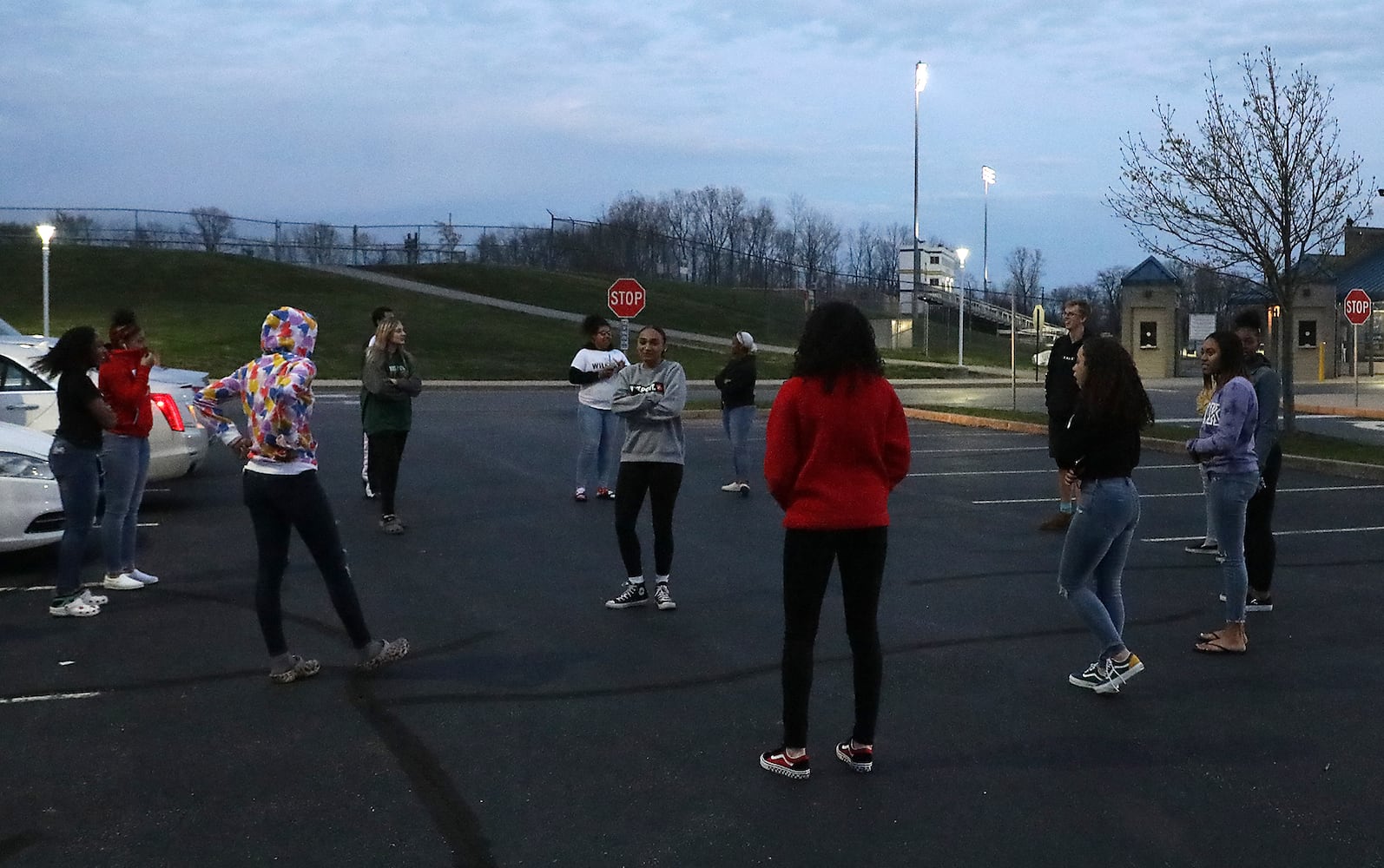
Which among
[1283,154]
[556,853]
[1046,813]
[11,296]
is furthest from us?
[11,296]

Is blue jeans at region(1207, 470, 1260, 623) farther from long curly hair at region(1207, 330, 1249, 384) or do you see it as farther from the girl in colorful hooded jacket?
the girl in colorful hooded jacket

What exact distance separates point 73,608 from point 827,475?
501cm

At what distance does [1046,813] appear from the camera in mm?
4660

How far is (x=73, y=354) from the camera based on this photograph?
7672 millimetres

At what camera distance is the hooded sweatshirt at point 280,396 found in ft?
19.8

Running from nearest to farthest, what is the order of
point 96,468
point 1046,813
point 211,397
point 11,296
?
1. point 1046,813
2. point 211,397
3. point 96,468
4. point 11,296

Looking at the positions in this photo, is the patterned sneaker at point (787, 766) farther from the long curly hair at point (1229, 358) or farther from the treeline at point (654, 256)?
the treeline at point (654, 256)

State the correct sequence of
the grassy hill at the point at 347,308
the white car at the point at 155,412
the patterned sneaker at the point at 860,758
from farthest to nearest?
1. the grassy hill at the point at 347,308
2. the white car at the point at 155,412
3. the patterned sneaker at the point at 860,758

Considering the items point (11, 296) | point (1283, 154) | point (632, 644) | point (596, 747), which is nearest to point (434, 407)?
point (1283, 154)

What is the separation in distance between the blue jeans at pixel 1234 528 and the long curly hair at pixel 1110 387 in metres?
1.17

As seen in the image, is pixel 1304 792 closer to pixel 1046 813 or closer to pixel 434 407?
pixel 1046 813

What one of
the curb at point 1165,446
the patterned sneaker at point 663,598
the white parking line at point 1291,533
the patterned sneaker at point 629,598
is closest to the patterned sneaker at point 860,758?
the patterned sneaker at point 663,598

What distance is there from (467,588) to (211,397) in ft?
8.45

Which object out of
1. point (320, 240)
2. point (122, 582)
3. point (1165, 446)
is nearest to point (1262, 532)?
point (122, 582)
